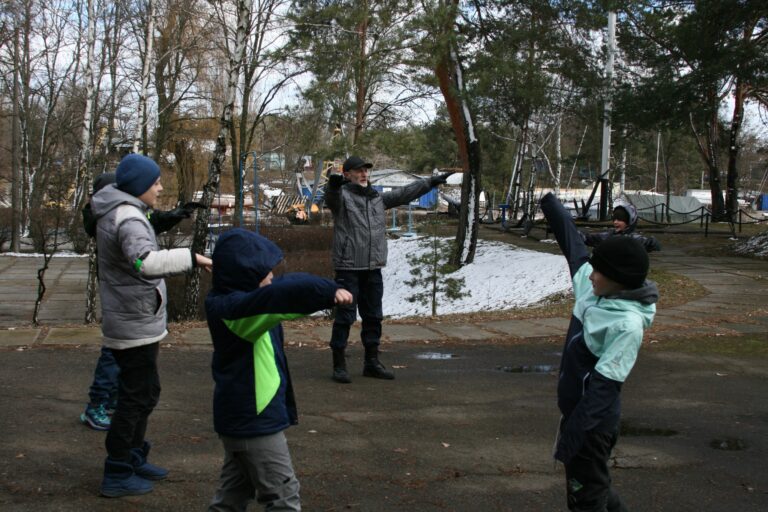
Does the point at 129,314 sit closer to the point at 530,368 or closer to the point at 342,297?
the point at 342,297

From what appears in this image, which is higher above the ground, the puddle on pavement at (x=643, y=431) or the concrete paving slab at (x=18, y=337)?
the concrete paving slab at (x=18, y=337)

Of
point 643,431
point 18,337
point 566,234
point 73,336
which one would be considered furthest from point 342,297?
point 18,337

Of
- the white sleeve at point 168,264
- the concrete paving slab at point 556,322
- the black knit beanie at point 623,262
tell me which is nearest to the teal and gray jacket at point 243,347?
the white sleeve at point 168,264

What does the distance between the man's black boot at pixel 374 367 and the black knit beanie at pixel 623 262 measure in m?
3.60

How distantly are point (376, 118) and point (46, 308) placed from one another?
64.4 ft

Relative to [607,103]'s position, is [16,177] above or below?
below

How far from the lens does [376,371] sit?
21.1ft

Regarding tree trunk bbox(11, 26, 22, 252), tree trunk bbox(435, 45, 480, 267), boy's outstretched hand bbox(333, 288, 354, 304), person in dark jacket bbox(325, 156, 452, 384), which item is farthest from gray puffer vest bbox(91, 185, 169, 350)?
tree trunk bbox(11, 26, 22, 252)

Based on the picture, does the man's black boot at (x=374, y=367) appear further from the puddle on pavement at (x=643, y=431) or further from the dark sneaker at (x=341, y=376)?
the puddle on pavement at (x=643, y=431)

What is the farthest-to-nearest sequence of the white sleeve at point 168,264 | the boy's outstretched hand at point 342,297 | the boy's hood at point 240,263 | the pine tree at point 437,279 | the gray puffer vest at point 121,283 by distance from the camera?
the pine tree at point 437,279, the gray puffer vest at point 121,283, the white sleeve at point 168,264, the boy's hood at point 240,263, the boy's outstretched hand at point 342,297

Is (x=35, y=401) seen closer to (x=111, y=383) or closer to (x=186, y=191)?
(x=111, y=383)

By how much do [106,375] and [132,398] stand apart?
0.98 metres

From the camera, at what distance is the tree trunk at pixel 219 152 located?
11070 mm

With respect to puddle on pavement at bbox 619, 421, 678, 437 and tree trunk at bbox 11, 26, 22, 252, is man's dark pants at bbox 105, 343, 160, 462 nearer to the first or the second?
puddle on pavement at bbox 619, 421, 678, 437
